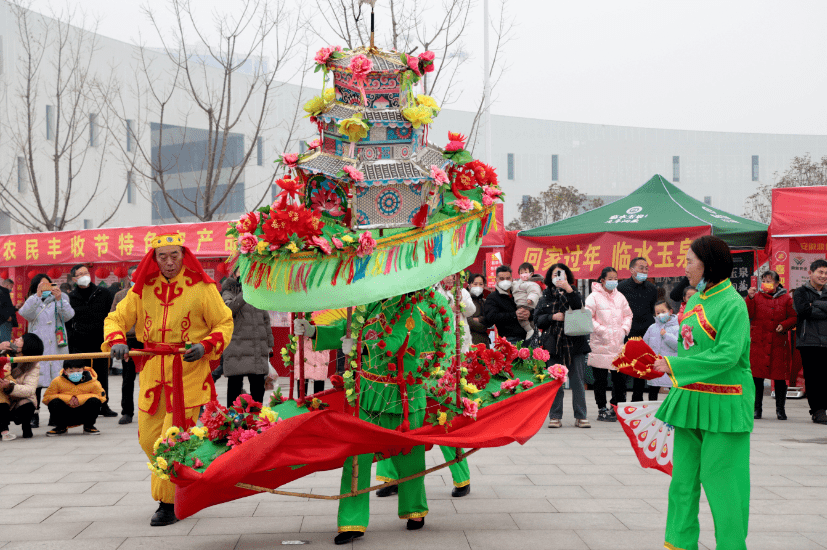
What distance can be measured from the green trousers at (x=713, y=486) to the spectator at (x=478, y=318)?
6.10m

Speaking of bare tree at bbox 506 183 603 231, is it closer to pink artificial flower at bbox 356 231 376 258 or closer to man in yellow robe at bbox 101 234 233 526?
man in yellow robe at bbox 101 234 233 526

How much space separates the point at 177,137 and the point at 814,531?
88.1 ft

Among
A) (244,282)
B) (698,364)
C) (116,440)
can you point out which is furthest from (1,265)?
(698,364)

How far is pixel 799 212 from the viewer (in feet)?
35.3

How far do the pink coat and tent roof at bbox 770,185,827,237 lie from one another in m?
2.88

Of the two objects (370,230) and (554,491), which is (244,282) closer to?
(370,230)

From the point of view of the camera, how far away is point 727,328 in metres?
3.74

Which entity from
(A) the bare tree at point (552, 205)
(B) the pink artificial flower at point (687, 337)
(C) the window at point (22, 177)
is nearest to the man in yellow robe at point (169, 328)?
(B) the pink artificial flower at point (687, 337)

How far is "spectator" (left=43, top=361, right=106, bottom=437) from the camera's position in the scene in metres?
8.96

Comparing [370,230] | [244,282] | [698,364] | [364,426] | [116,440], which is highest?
[370,230]

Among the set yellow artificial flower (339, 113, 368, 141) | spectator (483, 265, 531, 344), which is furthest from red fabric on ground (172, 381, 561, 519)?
spectator (483, 265, 531, 344)

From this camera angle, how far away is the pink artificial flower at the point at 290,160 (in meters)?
4.63

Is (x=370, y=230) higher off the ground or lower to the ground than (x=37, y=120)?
lower

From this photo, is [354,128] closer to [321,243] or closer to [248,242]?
[321,243]
